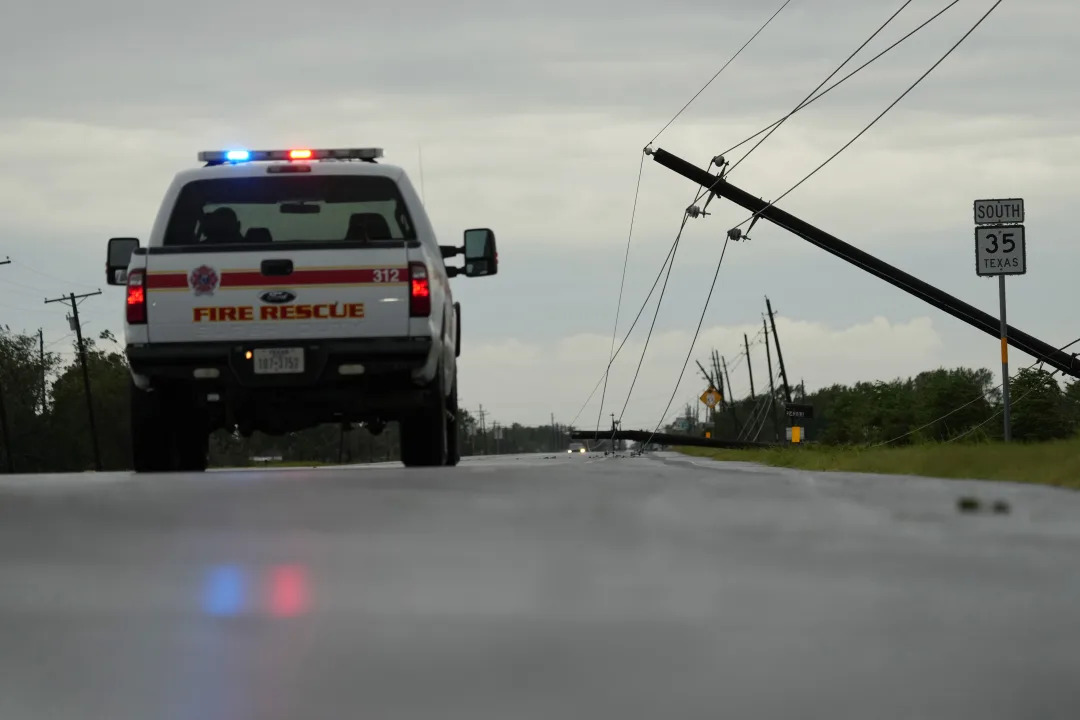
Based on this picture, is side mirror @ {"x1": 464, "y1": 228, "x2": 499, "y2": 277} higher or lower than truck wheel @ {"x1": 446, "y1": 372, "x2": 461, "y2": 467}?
higher

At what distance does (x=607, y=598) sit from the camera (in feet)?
14.6

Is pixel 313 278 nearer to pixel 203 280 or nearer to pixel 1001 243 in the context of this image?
pixel 203 280

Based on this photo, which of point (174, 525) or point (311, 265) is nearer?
point (174, 525)

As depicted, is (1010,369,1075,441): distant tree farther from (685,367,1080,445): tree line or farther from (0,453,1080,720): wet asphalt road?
(0,453,1080,720): wet asphalt road

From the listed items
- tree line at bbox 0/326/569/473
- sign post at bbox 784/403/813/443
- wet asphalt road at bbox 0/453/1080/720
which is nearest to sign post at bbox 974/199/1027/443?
wet asphalt road at bbox 0/453/1080/720

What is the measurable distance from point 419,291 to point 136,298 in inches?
84.0

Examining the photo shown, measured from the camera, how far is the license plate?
1252 cm

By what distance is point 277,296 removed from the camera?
12.7 m

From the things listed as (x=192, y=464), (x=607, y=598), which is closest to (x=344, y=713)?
(x=607, y=598)

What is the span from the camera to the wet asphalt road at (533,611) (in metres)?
3.16

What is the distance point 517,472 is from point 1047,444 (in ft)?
16.3

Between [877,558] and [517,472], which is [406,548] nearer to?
[877,558]

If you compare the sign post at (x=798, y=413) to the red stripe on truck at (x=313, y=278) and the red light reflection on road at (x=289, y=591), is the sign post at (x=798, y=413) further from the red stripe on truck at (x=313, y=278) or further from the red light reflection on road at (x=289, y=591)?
the red light reflection on road at (x=289, y=591)

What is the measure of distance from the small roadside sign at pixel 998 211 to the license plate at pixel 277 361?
12.5 m
